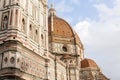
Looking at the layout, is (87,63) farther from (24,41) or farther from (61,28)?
(24,41)

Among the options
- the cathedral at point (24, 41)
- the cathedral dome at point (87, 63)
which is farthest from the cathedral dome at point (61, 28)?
the cathedral at point (24, 41)

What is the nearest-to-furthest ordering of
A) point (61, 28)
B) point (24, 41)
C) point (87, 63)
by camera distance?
point (24, 41)
point (87, 63)
point (61, 28)

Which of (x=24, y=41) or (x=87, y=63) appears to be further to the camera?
(x=87, y=63)

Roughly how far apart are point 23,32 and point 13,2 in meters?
2.85

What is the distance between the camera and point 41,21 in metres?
23.7

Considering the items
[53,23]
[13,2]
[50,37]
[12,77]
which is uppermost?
[53,23]

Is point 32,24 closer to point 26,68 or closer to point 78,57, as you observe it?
point 26,68

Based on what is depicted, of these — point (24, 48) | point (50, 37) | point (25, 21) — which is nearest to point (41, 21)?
point (25, 21)

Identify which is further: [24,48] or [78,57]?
[78,57]

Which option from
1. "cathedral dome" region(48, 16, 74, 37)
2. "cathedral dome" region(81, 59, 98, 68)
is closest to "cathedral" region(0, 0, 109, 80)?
"cathedral dome" region(81, 59, 98, 68)

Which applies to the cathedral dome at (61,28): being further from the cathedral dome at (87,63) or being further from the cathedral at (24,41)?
the cathedral at (24,41)

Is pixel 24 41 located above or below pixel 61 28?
below

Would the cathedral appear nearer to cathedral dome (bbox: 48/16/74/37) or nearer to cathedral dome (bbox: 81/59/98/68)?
cathedral dome (bbox: 81/59/98/68)

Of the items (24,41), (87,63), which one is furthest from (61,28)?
(24,41)
